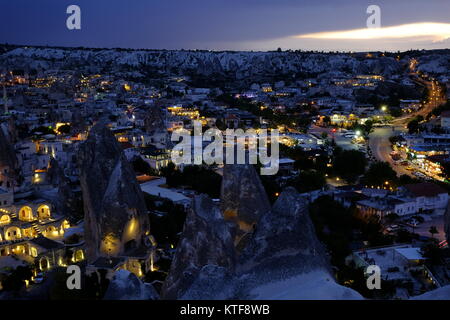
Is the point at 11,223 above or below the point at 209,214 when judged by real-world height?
below

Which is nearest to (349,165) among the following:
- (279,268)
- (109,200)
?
(109,200)

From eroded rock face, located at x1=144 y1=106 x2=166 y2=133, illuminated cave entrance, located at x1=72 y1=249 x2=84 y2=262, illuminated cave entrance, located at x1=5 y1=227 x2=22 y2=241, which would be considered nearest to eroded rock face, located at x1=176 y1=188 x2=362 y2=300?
illuminated cave entrance, located at x1=72 y1=249 x2=84 y2=262

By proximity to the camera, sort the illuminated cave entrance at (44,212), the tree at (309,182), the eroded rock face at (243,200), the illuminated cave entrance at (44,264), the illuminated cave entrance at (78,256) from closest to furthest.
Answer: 1. the eroded rock face at (243,200)
2. the illuminated cave entrance at (44,264)
3. the illuminated cave entrance at (78,256)
4. the illuminated cave entrance at (44,212)
5. the tree at (309,182)

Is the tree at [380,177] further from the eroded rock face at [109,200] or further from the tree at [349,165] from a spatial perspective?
the eroded rock face at [109,200]

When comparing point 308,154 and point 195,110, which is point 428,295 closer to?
point 308,154

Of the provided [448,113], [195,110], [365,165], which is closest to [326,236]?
[365,165]

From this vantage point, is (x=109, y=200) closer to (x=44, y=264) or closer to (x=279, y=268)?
(x=44, y=264)

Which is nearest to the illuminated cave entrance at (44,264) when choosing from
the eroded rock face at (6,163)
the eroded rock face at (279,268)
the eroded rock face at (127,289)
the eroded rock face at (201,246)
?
the eroded rock face at (201,246)
